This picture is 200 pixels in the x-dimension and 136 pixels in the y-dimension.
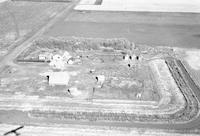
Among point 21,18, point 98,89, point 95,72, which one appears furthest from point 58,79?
point 21,18

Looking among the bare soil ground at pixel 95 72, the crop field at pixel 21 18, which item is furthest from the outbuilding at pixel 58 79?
the crop field at pixel 21 18

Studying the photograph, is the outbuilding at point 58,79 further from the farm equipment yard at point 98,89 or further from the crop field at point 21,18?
the crop field at point 21,18

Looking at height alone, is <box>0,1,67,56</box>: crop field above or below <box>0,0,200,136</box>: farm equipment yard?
above

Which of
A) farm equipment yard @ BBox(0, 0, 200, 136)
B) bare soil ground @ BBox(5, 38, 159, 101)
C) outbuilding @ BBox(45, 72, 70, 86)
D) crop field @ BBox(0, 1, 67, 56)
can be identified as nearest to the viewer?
farm equipment yard @ BBox(0, 0, 200, 136)

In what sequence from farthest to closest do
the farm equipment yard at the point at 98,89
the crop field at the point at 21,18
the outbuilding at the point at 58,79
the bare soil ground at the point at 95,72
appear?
→ the crop field at the point at 21,18 → the outbuilding at the point at 58,79 → the bare soil ground at the point at 95,72 → the farm equipment yard at the point at 98,89

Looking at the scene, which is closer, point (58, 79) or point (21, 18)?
point (58, 79)

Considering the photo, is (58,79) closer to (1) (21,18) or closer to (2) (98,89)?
(2) (98,89)

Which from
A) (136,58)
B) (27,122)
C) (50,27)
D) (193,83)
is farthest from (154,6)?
(27,122)

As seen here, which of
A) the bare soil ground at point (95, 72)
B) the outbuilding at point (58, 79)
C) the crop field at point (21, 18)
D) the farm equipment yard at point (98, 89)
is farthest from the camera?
the crop field at point (21, 18)

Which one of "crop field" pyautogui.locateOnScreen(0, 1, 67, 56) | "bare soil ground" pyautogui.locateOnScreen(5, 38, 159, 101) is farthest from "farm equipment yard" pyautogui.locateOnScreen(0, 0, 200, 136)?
"crop field" pyautogui.locateOnScreen(0, 1, 67, 56)

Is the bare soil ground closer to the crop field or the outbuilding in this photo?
the outbuilding

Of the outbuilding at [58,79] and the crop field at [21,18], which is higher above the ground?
the crop field at [21,18]
